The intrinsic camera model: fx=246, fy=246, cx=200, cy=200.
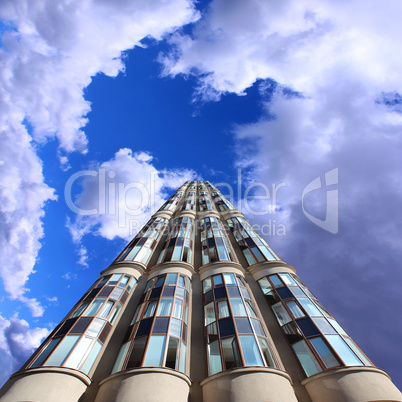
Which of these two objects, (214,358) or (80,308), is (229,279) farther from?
(80,308)

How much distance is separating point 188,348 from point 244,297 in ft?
23.0

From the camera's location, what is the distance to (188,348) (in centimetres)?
1909

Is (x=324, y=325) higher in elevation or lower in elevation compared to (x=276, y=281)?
lower

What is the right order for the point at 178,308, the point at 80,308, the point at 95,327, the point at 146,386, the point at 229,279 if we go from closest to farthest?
the point at 146,386, the point at 95,327, the point at 178,308, the point at 80,308, the point at 229,279

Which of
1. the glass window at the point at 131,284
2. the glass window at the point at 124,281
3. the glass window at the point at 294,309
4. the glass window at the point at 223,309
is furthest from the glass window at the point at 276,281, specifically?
the glass window at the point at 124,281

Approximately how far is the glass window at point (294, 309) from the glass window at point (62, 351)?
692 inches

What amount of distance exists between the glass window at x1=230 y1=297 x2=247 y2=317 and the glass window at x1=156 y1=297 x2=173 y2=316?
5519 mm

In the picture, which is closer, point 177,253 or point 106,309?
point 106,309

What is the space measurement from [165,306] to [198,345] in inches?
168

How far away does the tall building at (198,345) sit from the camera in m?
14.2

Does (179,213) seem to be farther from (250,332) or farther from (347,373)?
(347,373)

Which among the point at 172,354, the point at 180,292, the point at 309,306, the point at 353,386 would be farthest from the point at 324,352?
the point at 180,292

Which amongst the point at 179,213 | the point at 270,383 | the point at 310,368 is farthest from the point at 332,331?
the point at 179,213

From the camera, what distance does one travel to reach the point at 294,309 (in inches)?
862
